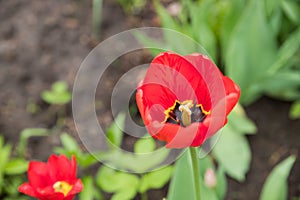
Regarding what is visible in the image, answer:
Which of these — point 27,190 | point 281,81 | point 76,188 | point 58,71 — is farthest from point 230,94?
point 58,71

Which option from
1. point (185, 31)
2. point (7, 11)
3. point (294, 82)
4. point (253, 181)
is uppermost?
point (7, 11)

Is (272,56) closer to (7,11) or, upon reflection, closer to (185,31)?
(185,31)

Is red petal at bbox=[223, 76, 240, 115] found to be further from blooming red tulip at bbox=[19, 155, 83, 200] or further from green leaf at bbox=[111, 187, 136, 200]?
green leaf at bbox=[111, 187, 136, 200]

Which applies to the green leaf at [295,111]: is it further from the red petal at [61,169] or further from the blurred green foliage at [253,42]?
the red petal at [61,169]

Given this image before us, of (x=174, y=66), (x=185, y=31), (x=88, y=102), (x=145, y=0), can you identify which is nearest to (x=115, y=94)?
(x=88, y=102)

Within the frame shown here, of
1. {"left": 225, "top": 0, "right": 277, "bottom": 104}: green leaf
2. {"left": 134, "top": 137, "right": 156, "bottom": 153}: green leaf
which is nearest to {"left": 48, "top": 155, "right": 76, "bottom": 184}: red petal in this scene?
{"left": 134, "top": 137, "right": 156, "bottom": 153}: green leaf

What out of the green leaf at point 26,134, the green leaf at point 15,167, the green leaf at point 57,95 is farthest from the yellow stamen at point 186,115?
the green leaf at point 57,95
